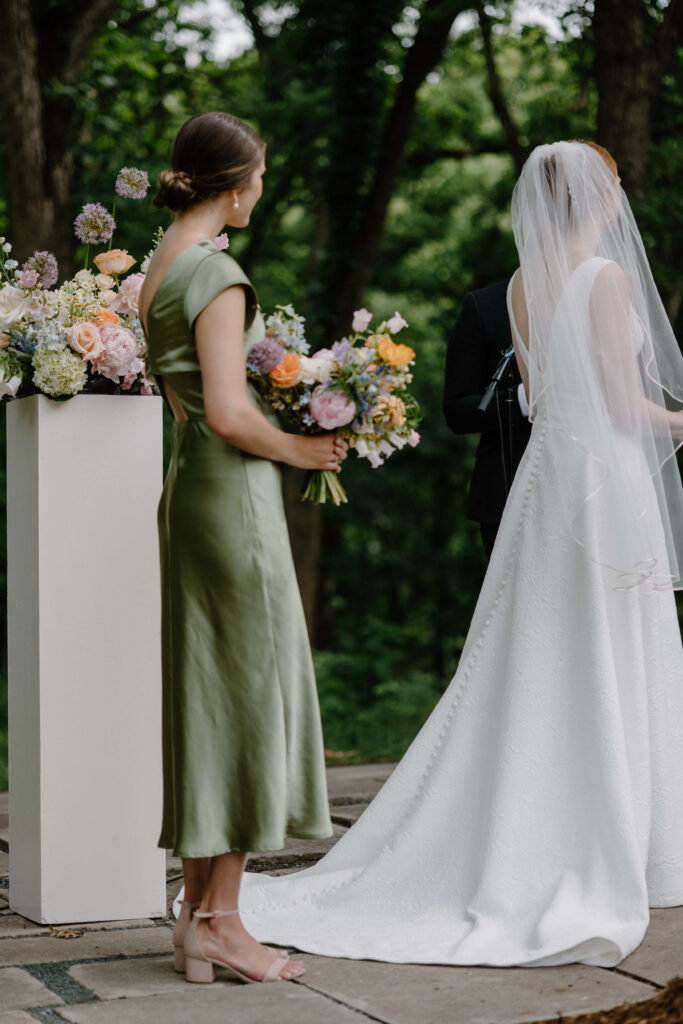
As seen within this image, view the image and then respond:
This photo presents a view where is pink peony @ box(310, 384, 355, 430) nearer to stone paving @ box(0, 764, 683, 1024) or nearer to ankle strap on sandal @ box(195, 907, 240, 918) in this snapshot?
ankle strap on sandal @ box(195, 907, 240, 918)

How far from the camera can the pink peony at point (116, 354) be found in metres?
3.82

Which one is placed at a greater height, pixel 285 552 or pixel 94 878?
pixel 285 552

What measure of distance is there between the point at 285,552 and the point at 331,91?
26.8ft

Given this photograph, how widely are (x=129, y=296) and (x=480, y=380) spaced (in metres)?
1.45

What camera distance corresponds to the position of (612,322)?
12.6 ft

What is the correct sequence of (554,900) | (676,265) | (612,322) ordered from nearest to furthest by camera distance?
(554,900), (612,322), (676,265)

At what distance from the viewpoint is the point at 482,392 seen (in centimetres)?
475

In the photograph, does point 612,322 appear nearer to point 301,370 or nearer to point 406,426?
point 406,426

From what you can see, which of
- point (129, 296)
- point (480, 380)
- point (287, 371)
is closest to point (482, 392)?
point (480, 380)

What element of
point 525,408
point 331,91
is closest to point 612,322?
point 525,408

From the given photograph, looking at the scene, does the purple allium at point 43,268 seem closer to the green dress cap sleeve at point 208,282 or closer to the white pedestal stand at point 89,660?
the white pedestal stand at point 89,660

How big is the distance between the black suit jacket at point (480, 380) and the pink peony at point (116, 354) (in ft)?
4.42

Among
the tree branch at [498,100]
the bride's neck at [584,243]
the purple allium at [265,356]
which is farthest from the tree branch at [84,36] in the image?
the purple allium at [265,356]

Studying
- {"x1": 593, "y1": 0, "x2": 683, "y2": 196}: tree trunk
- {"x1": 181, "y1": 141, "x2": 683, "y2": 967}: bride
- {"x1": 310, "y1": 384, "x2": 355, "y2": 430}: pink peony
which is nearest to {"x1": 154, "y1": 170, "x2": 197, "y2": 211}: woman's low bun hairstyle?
{"x1": 310, "y1": 384, "x2": 355, "y2": 430}: pink peony
